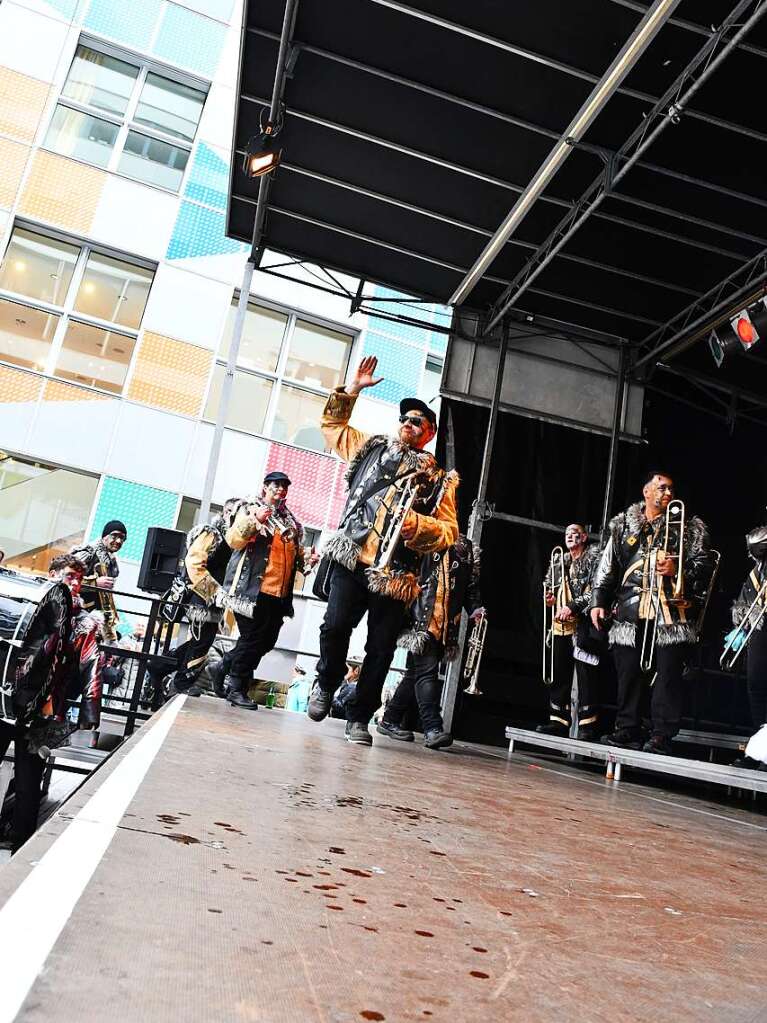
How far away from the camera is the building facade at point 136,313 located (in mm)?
12109

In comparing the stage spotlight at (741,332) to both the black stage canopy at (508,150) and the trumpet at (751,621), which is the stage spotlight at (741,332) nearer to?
the black stage canopy at (508,150)

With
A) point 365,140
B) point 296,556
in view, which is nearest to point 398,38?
point 365,140

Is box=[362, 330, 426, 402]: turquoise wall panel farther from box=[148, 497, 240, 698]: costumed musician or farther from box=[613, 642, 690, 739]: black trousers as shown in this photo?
box=[613, 642, 690, 739]: black trousers

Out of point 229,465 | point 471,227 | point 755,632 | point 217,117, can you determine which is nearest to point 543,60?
point 471,227

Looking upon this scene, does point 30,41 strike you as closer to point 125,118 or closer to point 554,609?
point 125,118

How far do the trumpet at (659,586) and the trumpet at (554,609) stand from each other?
1.84 meters

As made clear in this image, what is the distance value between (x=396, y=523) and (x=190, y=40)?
41.3 feet

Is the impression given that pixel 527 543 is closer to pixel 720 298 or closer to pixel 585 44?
pixel 720 298

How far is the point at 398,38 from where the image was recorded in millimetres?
6406

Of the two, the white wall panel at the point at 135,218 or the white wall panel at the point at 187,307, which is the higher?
the white wall panel at the point at 135,218

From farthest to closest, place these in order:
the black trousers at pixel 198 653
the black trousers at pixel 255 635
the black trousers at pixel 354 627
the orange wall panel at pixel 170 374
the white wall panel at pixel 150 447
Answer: the orange wall panel at pixel 170 374
the white wall panel at pixel 150 447
the black trousers at pixel 198 653
the black trousers at pixel 255 635
the black trousers at pixel 354 627

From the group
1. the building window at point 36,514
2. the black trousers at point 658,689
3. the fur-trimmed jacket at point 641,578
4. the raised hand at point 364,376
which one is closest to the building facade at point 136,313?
the building window at point 36,514

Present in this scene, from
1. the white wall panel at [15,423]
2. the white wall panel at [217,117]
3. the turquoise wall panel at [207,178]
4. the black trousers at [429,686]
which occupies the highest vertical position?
the white wall panel at [217,117]

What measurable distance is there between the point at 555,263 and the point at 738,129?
8.51 feet
